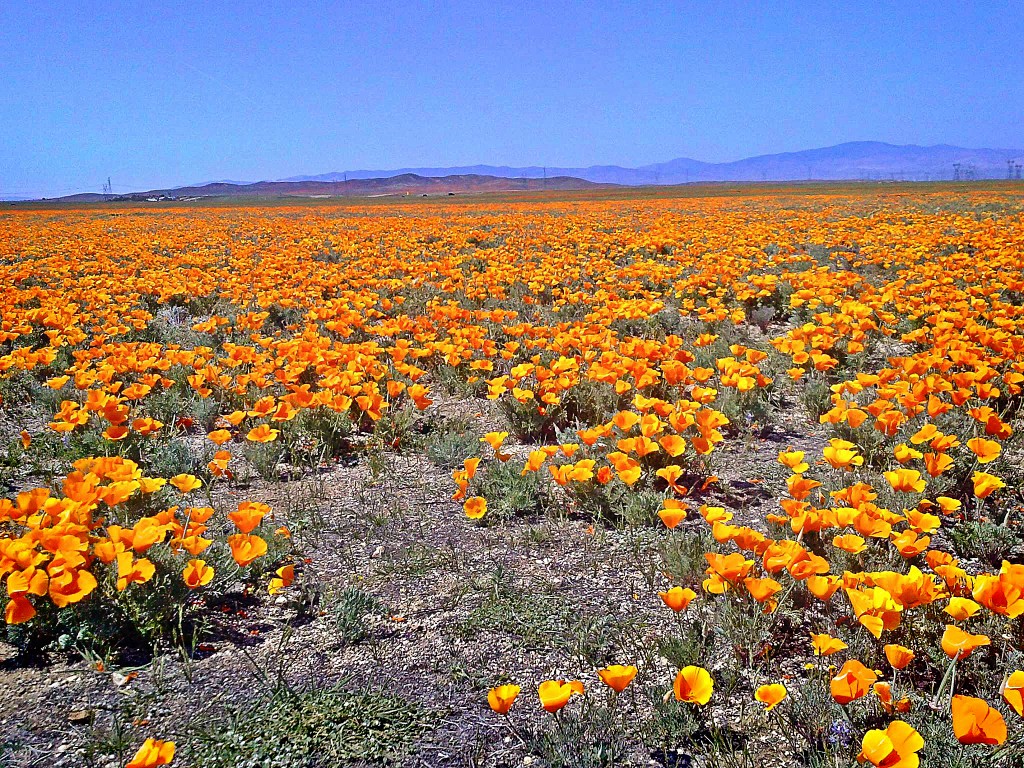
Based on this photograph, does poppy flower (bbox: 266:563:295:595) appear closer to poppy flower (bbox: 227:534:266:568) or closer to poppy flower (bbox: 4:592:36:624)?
poppy flower (bbox: 227:534:266:568)

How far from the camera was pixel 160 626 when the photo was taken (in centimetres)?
257

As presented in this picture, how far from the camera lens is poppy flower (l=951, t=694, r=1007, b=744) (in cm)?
160

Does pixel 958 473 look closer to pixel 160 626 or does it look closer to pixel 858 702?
pixel 858 702

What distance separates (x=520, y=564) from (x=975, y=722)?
1.87 meters

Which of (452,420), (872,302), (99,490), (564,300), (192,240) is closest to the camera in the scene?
(99,490)

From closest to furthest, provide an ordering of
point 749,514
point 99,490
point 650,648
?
point 650,648
point 99,490
point 749,514

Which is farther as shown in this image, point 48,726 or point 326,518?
point 326,518

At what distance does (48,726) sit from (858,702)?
271 cm

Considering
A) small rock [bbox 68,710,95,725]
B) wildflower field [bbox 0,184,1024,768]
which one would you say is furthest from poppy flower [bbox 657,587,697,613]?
small rock [bbox 68,710,95,725]

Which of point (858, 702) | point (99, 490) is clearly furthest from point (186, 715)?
point (858, 702)

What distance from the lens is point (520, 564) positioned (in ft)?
10.3

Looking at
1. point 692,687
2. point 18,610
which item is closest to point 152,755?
point 18,610

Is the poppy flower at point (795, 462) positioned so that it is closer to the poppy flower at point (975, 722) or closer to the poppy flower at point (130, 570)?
the poppy flower at point (975, 722)

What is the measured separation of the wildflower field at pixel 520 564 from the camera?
2.12 metres
